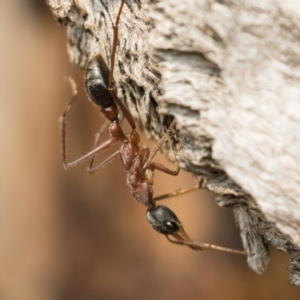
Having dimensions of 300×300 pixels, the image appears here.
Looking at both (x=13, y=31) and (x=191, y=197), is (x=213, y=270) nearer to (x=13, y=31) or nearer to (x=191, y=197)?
(x=191, y=197)

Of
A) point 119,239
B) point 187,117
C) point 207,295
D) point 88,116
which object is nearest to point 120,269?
point 119,239

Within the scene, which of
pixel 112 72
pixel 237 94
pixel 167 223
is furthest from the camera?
pixel 167 223

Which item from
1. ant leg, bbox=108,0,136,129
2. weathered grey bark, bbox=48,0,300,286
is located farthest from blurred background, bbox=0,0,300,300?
weathered grey bark, bbox=48,0,300,286

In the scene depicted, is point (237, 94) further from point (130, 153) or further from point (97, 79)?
point (130, 153)

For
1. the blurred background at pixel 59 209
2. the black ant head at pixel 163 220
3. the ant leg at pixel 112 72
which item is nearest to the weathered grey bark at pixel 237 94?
the ant leg at pixel 112 72

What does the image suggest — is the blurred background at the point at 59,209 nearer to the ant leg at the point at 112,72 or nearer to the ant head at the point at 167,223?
the ant head at the point at 167,223

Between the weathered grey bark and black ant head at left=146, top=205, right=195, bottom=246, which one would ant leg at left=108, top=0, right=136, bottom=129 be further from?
black ant head at left=146, top=205, right=195, bottom=246

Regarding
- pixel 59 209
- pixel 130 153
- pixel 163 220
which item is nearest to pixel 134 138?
pixel 130 153
